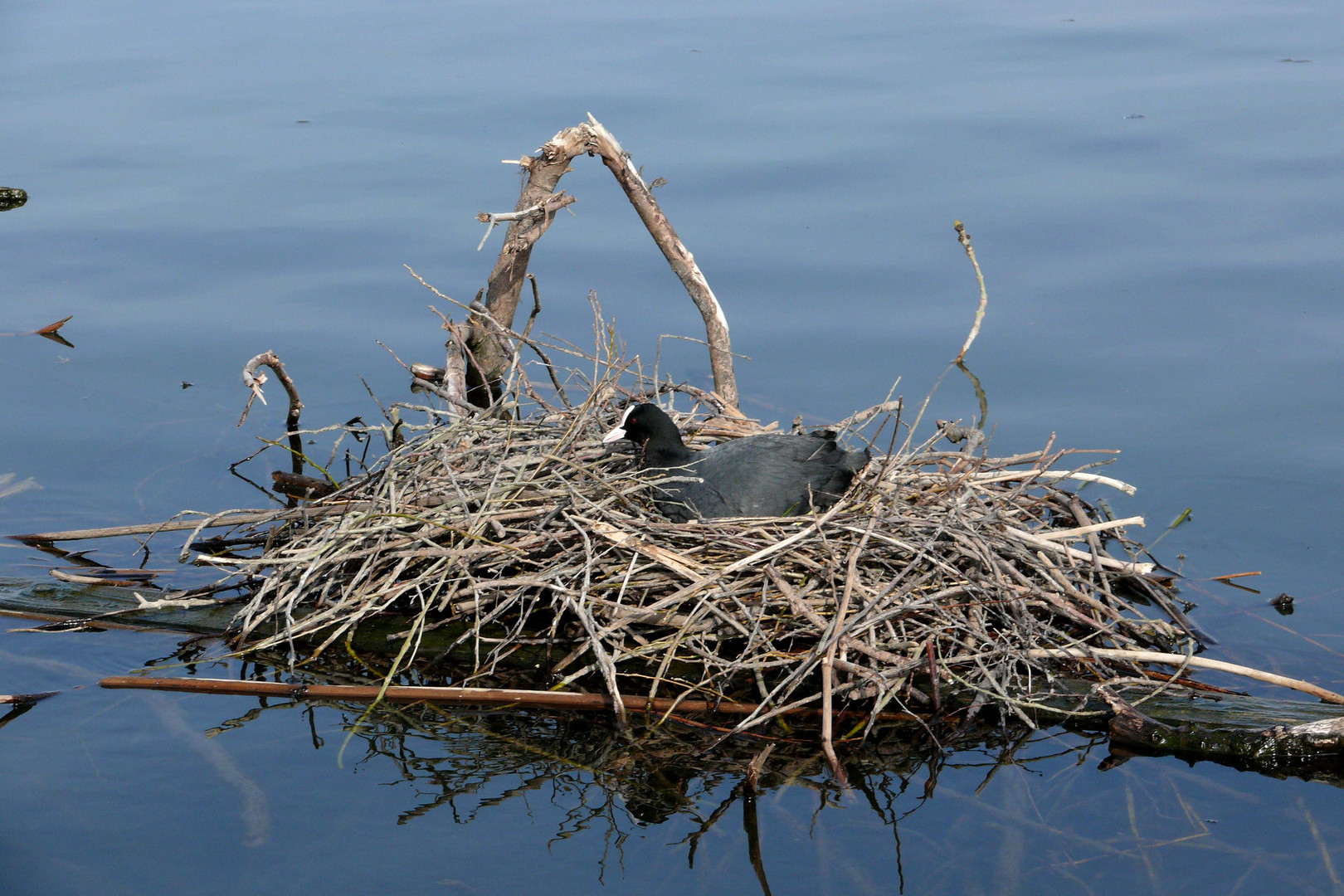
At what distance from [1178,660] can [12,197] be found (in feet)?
35.6

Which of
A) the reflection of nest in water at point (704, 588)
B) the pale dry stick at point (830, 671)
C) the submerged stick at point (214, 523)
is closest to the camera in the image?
the pale dry stick at point (830, 671)

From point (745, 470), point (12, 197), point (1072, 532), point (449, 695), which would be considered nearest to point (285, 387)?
point (449, 695)

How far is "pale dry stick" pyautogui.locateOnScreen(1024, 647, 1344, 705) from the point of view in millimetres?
4324

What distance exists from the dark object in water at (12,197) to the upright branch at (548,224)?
6.54 m

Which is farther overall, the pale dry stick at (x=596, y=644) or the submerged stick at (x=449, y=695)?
the submerged stick at (x=449, y=695)

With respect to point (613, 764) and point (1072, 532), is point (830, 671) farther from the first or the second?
point (1072, 532)

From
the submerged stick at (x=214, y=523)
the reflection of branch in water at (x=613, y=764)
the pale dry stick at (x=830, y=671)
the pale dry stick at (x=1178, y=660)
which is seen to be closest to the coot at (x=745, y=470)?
the pale dry stick at (x=830, y=671)

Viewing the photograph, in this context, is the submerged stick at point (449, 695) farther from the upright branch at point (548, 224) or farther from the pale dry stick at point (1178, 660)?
the upright branch at point (548, 224)

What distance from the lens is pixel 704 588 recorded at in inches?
176

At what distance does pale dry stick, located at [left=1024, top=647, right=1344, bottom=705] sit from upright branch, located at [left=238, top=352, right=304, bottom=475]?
11.5 feet

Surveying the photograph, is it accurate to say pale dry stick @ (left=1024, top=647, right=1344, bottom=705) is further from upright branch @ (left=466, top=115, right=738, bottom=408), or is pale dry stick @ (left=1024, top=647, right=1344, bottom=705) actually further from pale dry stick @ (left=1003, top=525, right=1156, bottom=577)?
upright branch @ (left=466, top=115, right=738, bottom=408)

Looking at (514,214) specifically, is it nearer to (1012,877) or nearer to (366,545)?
(366,545)

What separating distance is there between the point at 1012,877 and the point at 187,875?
253cm

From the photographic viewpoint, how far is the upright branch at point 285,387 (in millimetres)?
6512
